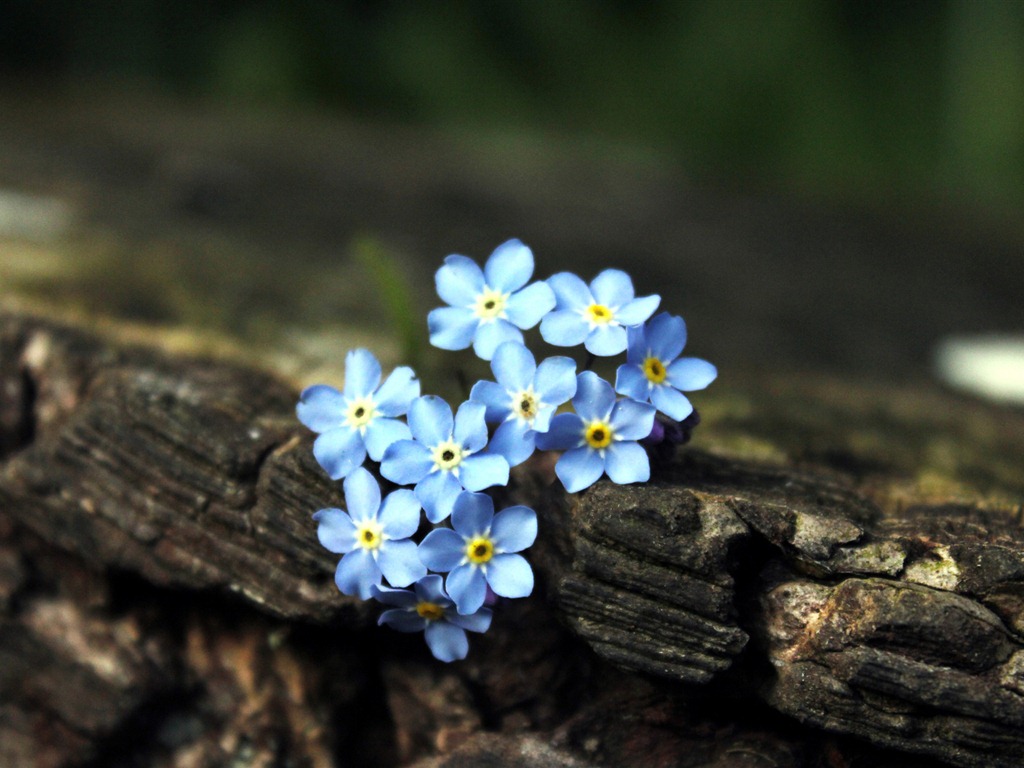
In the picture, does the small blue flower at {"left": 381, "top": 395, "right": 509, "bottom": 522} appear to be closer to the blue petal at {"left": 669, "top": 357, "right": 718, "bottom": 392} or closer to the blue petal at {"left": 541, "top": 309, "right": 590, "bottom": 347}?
the blue petal at {"left": 541, "top": 309, "right": 590, "bottom": 347}

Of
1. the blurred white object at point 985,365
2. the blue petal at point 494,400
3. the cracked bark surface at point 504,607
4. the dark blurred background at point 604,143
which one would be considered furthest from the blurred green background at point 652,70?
the blue petal at point 494,400

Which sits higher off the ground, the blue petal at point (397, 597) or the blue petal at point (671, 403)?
the blue petal at point (671, 403)

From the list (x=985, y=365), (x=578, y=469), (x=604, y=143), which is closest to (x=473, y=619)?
(x=578, y=469)

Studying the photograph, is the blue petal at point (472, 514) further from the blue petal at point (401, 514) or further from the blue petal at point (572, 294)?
the blue petal at point (572, 294)

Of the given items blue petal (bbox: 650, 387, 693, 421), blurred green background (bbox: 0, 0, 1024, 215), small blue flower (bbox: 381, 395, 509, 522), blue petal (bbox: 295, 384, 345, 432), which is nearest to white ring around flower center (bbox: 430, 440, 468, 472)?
small blue flower (bbox: 381, 395, 509, 522)

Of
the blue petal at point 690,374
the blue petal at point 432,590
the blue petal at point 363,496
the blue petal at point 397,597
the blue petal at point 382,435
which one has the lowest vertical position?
the blue petal at point 397,597

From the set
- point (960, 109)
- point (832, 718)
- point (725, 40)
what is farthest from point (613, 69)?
point (832, 718)

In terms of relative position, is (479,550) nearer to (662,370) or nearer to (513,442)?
(513,442)
